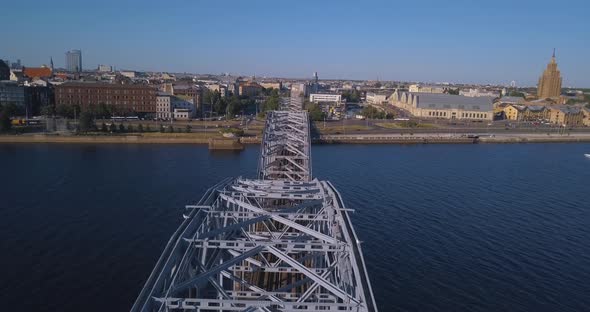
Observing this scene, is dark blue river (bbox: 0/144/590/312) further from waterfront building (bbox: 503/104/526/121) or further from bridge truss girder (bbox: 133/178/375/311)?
waterfront building (bbox: 503/104/526/121)

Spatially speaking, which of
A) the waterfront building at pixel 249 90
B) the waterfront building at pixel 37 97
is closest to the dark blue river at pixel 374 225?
the waterfront building at pixel 37 97

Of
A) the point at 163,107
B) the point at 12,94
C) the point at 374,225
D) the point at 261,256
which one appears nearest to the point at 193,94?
the point at 163,107

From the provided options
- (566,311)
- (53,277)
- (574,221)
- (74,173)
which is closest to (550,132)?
(574,221)

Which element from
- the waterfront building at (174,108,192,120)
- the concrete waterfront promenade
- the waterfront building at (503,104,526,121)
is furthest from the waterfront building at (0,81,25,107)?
the waterfront building at (503,104,526,121)

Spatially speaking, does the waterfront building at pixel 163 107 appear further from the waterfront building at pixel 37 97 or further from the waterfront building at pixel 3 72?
the waterfront building at pixel 3 72

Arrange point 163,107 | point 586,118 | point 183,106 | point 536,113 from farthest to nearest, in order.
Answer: point 536,113 < point 586,118 < point 183,106 < point 163,107

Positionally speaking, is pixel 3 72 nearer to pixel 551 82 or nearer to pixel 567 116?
pixel 567 116
